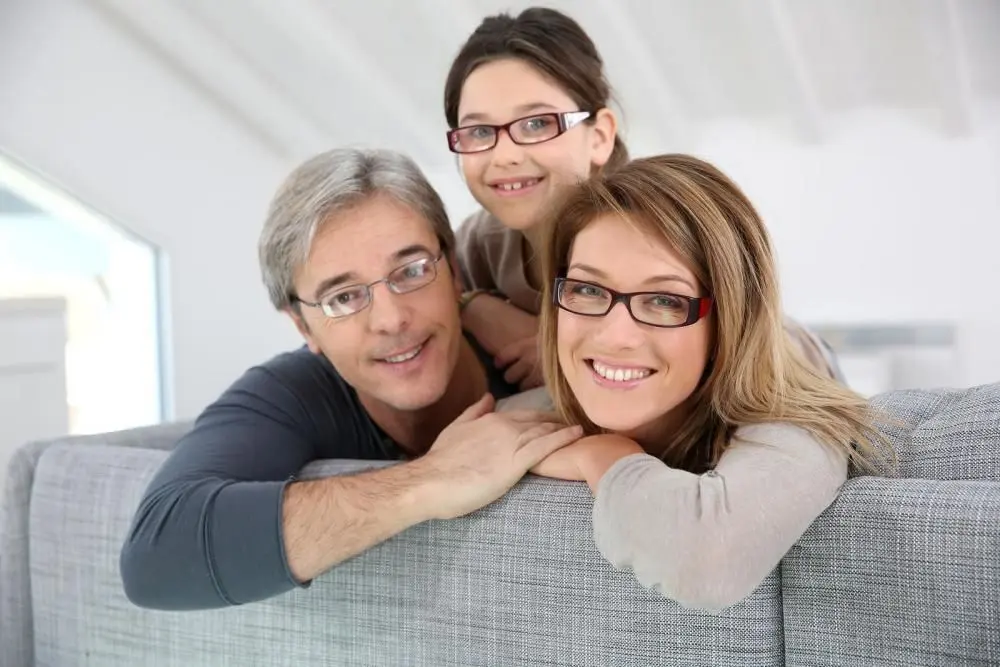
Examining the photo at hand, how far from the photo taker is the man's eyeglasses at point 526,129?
229 cm

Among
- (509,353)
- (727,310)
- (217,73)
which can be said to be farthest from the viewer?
(217,73)

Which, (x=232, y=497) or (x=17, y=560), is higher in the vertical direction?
(x=232, y=497)

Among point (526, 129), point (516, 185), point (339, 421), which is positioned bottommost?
point (339, 421)

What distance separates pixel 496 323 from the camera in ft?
7.88

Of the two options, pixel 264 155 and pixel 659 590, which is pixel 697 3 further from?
pixel 659 590

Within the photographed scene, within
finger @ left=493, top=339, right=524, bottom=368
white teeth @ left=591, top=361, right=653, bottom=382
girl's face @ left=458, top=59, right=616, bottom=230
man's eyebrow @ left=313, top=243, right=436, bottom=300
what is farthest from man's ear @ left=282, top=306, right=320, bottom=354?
white teeth @ left=591, top=361, right=653, bottom=382

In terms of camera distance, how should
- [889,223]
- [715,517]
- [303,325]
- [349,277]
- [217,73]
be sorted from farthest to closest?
[217,73] → [889,223] → [303,325] → [349,277] → [715,517]

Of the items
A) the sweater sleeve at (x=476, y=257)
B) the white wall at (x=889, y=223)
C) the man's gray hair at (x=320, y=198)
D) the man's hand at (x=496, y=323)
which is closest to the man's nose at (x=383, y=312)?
the man's gray hair at (x=320, y=198)

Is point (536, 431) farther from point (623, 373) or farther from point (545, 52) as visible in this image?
point (545, 52)

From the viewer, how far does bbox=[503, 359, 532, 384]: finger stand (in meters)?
2.29

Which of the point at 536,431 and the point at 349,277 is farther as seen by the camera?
the point at 349,277

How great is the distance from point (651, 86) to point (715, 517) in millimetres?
4903

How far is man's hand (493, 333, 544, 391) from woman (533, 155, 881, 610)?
1.85ft

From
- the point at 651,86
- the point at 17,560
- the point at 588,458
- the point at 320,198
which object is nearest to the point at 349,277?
the point at 320,198
